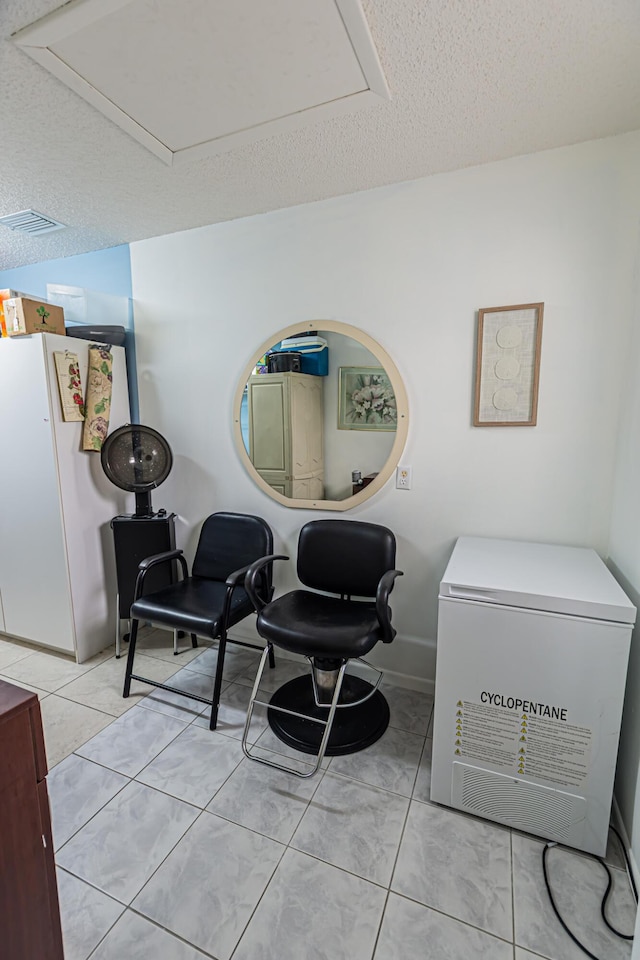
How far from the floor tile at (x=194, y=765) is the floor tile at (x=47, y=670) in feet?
2.92

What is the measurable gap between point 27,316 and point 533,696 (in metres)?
2.90

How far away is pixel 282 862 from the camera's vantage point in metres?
1.37

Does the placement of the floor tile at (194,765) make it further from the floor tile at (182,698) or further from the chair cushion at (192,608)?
the chair cushion at (192,608)

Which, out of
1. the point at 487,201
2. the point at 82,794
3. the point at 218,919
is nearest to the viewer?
the point at 218,919

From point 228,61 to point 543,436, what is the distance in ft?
5.68

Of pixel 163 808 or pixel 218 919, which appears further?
pixel 163 808

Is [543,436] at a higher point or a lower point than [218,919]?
higher

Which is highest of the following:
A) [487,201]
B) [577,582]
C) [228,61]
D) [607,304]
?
[228,61]

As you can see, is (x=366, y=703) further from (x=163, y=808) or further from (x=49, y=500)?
(x=49, y=500)

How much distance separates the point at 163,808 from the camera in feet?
5.10

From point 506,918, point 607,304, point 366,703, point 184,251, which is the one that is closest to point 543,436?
point 607,304

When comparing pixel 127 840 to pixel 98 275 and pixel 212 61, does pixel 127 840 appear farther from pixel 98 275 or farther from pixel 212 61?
pixel 98 275

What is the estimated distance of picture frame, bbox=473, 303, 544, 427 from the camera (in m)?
1.83

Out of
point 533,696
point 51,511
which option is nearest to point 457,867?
point 533,696
